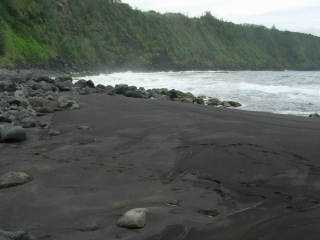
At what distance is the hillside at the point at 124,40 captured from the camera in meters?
45.8

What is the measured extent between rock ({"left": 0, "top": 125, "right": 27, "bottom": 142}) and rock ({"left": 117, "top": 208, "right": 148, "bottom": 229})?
12.1 feet

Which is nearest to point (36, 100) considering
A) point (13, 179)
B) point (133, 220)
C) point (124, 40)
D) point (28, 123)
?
point (28, 123)

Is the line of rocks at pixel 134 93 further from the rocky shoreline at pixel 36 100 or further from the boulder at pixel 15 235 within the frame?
the boulder at pixel 15 235

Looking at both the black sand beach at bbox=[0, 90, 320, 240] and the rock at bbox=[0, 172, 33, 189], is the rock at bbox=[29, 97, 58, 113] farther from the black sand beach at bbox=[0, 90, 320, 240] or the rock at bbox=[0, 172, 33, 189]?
the rock at bbox=[0, 172, 33, 189]

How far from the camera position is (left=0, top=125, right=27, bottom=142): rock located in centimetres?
741

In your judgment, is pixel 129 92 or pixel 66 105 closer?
pixel 66 105

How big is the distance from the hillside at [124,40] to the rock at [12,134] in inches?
1124

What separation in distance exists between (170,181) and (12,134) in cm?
314

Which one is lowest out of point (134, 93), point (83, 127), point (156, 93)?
point (156, 93)

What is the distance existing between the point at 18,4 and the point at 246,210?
46422 millimetres

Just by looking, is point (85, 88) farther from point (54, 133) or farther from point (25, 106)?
point (54, 133)

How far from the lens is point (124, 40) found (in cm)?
6981

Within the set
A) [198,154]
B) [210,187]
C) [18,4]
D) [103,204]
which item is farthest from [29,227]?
[18,4]

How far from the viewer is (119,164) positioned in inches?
242
